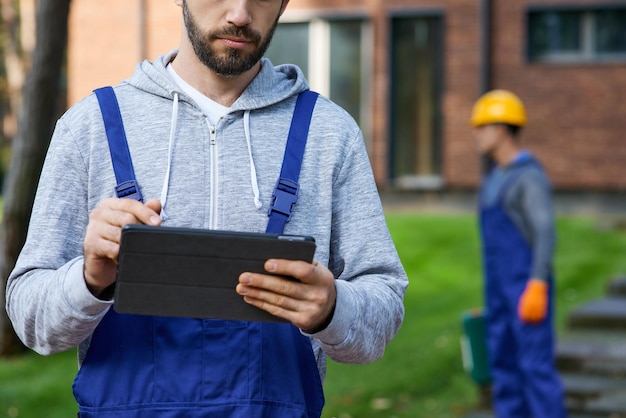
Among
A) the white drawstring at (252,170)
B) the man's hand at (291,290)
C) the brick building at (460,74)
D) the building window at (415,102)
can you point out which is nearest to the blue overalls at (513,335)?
the white drawstring at (252,170)

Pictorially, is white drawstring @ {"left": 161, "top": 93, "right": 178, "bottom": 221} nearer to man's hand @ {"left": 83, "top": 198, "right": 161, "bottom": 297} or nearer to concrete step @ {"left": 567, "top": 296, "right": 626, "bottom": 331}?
man's hand @ {"left": 83, "top": 198, "right": 161, "bottom": 297}

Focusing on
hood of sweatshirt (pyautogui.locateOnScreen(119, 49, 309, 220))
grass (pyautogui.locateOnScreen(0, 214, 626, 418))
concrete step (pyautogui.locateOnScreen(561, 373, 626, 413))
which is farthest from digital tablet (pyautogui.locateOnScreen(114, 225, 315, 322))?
concrete step (pyautogui.locateOnScreen(561, 373, 626, 413))

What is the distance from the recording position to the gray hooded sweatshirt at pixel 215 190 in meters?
2.19

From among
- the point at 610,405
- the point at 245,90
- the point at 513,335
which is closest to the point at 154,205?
the point at 245,90

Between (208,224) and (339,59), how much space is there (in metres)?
15.5

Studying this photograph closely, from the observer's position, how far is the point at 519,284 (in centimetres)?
688

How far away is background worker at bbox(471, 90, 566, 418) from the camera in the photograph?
6.78 meters

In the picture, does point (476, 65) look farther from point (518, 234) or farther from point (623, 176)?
point (518, 234)

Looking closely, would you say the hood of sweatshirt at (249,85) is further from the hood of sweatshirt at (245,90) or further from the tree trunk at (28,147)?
the tree trunk at (28,147)

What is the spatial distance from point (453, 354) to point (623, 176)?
836 centimetres

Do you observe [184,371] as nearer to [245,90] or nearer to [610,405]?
[245,90]

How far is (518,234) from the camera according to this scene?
696 cm

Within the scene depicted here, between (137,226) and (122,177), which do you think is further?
(122,177)

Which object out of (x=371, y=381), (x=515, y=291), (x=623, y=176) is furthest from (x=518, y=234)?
(x=623, y=176)
